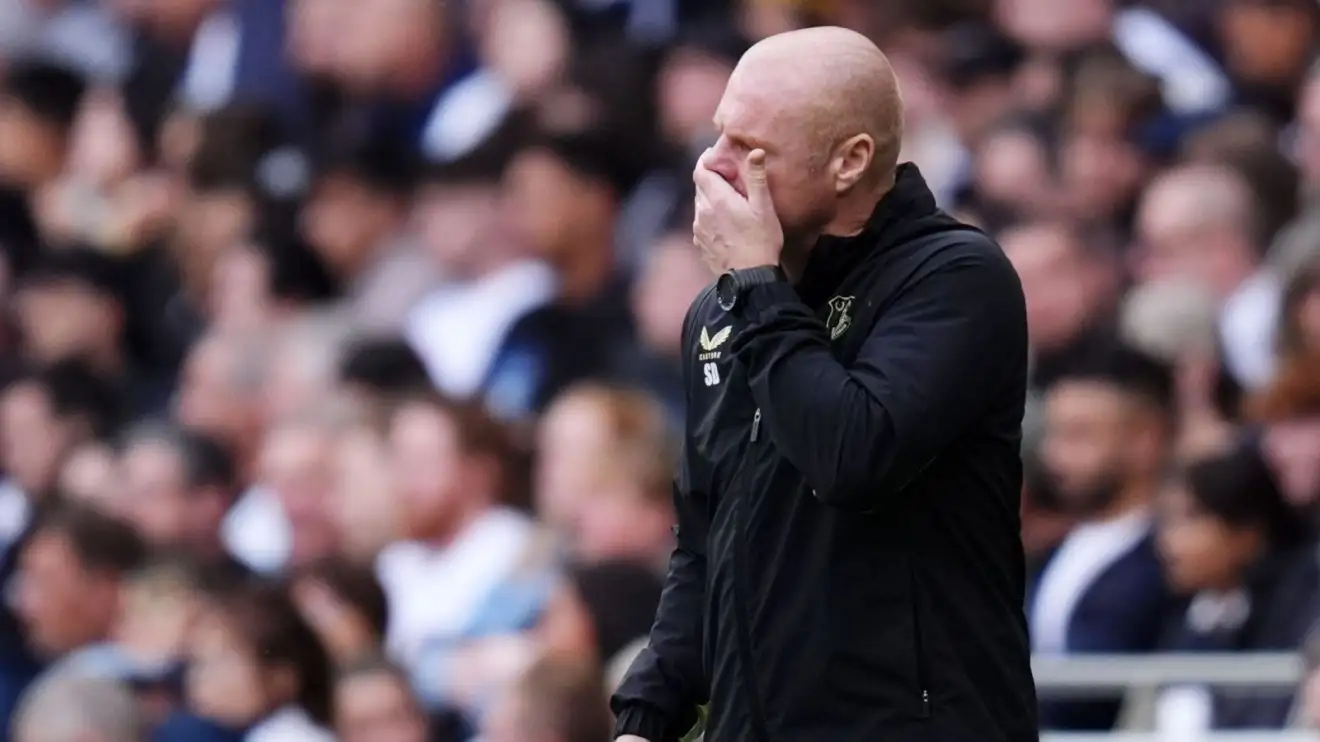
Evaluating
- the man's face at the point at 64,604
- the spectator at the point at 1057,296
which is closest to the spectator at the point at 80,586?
the man's face at the point at 64,604

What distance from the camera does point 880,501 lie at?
304cm

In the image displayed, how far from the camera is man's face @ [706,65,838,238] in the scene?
10.5 ft

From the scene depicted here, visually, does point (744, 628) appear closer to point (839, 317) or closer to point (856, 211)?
point (839, 317)

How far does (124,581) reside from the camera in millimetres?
7883

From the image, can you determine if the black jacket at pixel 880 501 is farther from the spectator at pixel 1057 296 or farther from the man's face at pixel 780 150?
the spectator at pixel 1057 296

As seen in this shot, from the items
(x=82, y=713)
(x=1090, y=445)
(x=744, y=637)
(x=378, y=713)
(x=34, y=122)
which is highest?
(x=34, y=122)

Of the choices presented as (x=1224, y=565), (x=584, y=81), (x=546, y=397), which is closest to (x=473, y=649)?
(x=546, y=397)

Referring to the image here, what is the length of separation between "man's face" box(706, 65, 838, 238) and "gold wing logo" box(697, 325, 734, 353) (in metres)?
0.17

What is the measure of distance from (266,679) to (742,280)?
11.9 feet

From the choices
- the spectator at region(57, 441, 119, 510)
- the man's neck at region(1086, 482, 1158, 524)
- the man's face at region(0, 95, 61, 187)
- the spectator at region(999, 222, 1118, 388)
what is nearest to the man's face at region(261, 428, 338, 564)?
the spectator at region(57, 441, 119, 510)

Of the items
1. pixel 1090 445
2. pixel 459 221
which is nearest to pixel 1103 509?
pixel 1090 445

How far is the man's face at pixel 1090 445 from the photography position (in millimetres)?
6434

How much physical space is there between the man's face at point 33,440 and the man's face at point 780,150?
6.22 meters

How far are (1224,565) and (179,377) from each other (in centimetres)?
477
